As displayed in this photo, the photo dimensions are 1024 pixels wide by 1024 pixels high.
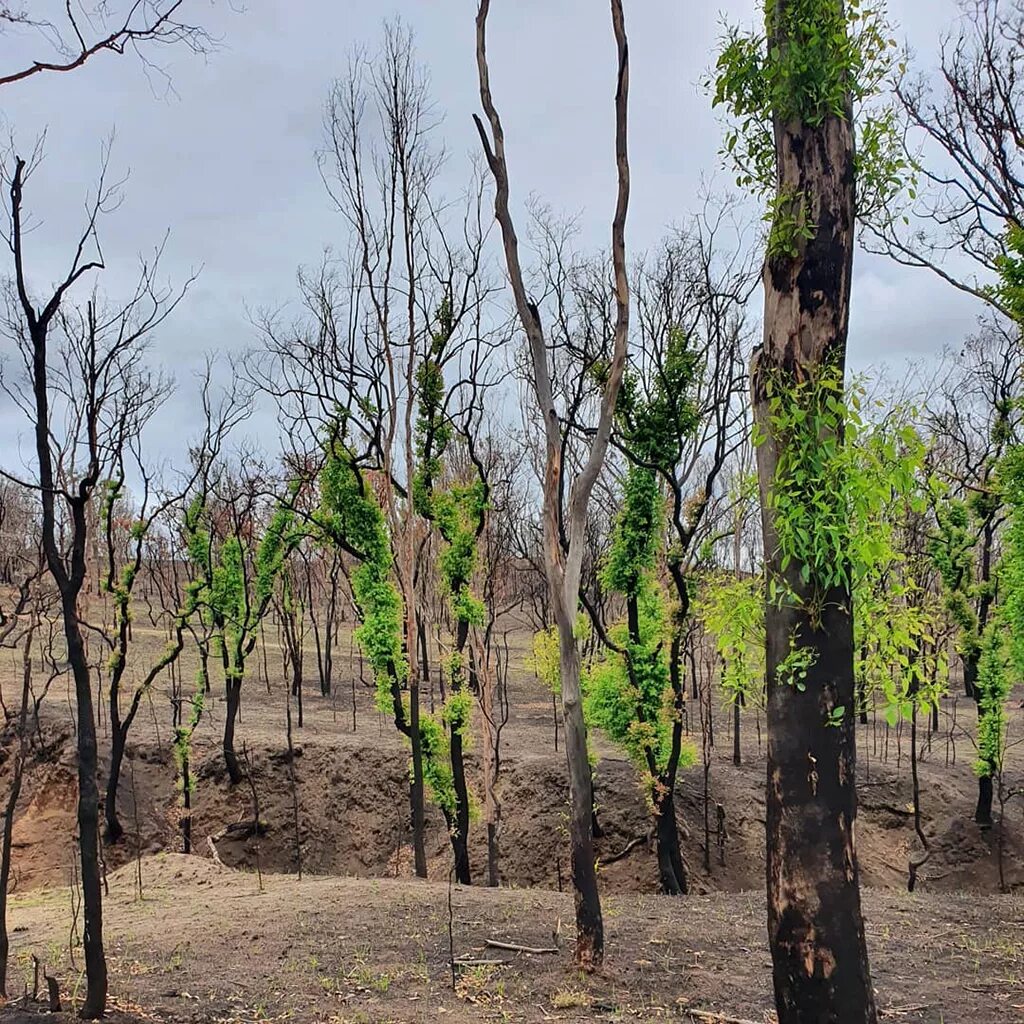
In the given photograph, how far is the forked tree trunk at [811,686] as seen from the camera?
3.66m

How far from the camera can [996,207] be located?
10117mm

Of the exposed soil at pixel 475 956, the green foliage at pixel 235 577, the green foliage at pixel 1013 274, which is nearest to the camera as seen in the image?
the exposed soil at pixel 475 956

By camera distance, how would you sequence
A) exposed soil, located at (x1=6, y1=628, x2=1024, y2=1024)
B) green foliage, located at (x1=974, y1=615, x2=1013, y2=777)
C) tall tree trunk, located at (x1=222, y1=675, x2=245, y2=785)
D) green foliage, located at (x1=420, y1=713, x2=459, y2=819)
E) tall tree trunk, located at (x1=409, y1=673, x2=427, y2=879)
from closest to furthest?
exposed soil, located at (x1=6, y1=628, x2=1024, y2=1024), tall tree trunk, located at (x1=409, y1=673, x2=427, y2=879), green foliage, located at (x1=420, y1=713, x2=459, y2=819), green foliage, located at (x1=974, y1=615, x2=1013, y2=777), tall tree trunk, located at (x1=222, y1=675, x2=245, y2=785)

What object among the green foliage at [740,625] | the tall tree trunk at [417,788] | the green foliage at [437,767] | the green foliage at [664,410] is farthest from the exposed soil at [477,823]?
the green foliage at [740,625]

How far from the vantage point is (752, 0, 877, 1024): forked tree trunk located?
3.66 m

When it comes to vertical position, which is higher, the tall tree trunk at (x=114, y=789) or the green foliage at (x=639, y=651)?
the green foliage at (x=639, y=651)

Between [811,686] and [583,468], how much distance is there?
2872mm

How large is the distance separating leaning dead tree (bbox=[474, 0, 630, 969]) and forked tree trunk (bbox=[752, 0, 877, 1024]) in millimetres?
2150

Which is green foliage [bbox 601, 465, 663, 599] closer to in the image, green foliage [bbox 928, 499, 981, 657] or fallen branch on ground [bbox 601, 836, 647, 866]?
fallen branch on ground [bbox 601, 836, 647, 866]

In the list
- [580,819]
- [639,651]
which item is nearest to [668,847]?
[639,651]

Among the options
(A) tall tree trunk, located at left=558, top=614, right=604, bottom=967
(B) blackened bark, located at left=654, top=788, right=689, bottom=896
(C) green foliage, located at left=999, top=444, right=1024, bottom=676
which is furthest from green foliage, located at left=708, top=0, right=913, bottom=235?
(B) blackened bark, located at left=654, top=788, right=689, bottom=896

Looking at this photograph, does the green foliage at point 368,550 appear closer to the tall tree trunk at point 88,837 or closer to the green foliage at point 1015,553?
the tall tree trunk at point 88,837

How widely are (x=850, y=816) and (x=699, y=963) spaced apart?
3.28 metres

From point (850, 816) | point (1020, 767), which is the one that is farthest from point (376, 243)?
point (1020, 767)
